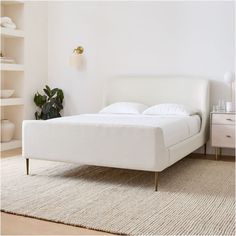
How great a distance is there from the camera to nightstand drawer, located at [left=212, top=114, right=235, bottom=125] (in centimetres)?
439

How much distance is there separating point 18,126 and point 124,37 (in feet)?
6.18

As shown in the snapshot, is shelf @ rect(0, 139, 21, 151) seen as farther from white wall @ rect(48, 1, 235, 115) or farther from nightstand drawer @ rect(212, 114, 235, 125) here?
nightstand drawer @ rect(212, 114, 235, 125)

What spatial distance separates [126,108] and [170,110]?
541 mm

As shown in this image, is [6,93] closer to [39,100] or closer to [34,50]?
[39,100]

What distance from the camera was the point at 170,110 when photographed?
4.48m

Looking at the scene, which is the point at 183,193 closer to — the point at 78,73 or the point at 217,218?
the point at 217,218

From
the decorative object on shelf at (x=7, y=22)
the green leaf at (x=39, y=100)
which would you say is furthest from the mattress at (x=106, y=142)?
the decorative object on shelf at (x=7, y=22)

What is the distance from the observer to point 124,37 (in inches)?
209

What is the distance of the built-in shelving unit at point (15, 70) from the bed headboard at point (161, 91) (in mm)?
1208

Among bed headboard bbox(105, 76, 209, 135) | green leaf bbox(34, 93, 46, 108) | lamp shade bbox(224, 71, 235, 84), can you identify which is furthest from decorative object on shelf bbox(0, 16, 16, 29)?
lamp shade bbox(224, 71, 235, 84)

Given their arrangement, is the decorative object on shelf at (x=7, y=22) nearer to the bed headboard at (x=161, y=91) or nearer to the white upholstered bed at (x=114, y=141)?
the bed headboard at (x=161, y=91)

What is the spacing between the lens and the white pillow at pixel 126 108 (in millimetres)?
4691

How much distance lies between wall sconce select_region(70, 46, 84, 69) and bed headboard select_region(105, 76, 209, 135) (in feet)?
1.78

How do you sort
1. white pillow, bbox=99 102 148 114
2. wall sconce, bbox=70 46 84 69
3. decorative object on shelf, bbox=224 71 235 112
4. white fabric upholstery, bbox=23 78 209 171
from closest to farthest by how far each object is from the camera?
white fabric upholstery, bbox=23 78 209 171 < decorative object on shelf, bbox=224 71 235 112 < white pillow, bbox=99 102 148 114 < wall sconce, bbox=70 46 84 69
